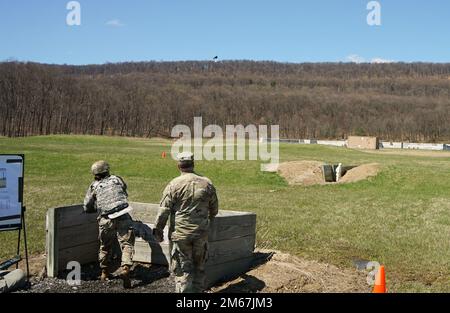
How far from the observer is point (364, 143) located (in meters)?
74.8

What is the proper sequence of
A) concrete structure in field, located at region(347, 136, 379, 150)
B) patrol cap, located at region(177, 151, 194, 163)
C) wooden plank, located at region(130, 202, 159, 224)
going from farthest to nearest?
concrete structure in field, located at region(347, 136, 379, 150)
wooden plank, located at region(130, 202, 159, 224)
patrol cap, located at region(177, 151, 194, 163)

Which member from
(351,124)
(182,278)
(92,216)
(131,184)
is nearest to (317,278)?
(182,278)

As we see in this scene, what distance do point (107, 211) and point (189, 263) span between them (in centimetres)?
200

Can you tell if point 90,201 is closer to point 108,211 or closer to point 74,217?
point 108,211

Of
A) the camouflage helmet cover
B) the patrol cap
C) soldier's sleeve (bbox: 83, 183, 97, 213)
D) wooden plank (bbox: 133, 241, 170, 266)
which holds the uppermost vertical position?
the patrol cap

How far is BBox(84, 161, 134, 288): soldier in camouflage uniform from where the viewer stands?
8.73 metres

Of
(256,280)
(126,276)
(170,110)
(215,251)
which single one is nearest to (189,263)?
(215,251)

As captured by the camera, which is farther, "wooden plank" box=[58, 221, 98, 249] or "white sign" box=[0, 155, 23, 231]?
"wooden plank" box=[58, 221, 98, 249]

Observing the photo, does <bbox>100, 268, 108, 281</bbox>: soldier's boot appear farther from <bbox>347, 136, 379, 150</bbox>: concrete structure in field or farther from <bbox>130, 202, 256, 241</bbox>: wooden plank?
<bbox>347, 136, 379, 150</bbox>: concrete structure in field

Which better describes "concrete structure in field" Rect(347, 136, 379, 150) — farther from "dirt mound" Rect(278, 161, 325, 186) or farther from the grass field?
"dirt mound" Rect(278, 161, 325, 186)

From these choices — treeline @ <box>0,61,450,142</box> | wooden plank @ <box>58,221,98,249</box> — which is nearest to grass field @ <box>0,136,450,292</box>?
wooden plank @ <box>58,221,98,249</box>

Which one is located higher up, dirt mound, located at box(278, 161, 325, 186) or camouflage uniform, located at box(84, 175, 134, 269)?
camouflage uniform, located at box(84, 175, 134, 269)

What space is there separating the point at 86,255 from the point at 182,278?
2930mm

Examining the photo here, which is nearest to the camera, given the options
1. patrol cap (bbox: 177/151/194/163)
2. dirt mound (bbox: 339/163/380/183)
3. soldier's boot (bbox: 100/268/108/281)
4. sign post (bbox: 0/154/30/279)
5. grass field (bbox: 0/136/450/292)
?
patrol cap (bbox: 177/151/194/163)
